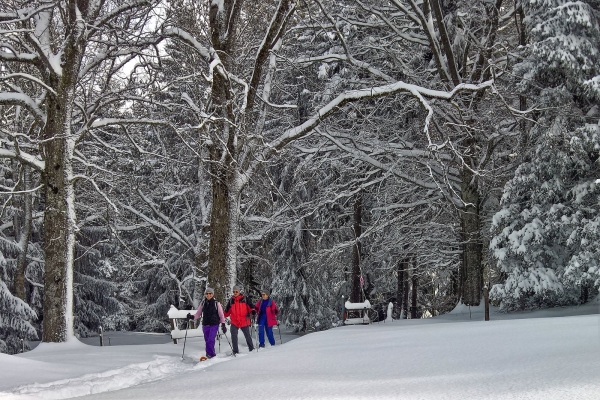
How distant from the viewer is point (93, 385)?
27.9 feet

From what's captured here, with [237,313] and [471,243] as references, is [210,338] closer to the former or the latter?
[237,313]

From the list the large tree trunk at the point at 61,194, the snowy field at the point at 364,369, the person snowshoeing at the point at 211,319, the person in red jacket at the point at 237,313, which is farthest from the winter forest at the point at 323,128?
the snowy field at the point at 364,369

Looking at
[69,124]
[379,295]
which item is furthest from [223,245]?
[379,295]

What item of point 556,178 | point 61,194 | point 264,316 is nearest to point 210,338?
point 264,316

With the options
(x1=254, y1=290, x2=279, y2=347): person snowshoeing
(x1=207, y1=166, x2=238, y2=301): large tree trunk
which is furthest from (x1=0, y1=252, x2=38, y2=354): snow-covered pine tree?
(x1=254, y1=290, x2=279, y2=347): person snowshoeing

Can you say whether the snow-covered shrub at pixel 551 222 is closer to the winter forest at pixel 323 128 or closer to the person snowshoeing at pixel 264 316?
the winter forest at pixel 323 128

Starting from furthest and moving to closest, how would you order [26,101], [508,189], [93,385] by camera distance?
[508,189] < [26,101] < [93,385]

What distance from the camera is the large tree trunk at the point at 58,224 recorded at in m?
13.2

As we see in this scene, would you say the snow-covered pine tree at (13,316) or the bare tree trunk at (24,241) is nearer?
the snow-covered pine tree at (13,316)

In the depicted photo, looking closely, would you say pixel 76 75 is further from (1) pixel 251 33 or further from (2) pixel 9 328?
(2) pixel 9 328

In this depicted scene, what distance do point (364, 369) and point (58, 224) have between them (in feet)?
28.1

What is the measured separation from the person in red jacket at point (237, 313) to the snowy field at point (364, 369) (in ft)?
2.87

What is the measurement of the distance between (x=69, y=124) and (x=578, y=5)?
1284cm

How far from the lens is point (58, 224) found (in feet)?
43.8
